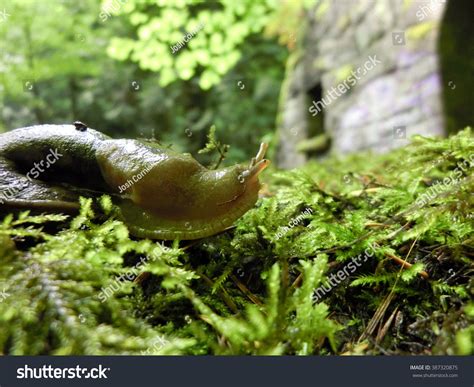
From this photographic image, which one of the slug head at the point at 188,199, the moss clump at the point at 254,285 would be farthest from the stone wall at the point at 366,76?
the slug head at the point at 188,199

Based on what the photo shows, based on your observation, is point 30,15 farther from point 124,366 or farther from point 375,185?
point 124,366

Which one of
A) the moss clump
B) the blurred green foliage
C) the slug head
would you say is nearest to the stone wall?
the blurred green foliage

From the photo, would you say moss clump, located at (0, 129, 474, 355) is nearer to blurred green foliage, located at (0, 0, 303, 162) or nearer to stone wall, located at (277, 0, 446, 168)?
stone wall, located at (277, 0, 446, 168)

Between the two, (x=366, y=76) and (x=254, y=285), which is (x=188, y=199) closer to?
(x=254, y=285)

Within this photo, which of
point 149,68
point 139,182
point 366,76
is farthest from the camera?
point 149,68

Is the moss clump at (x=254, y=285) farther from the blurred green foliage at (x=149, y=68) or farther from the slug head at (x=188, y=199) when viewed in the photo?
the blurred green foliage at (x=149, y=68)

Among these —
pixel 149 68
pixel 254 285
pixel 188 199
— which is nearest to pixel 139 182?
pixel 188 199
